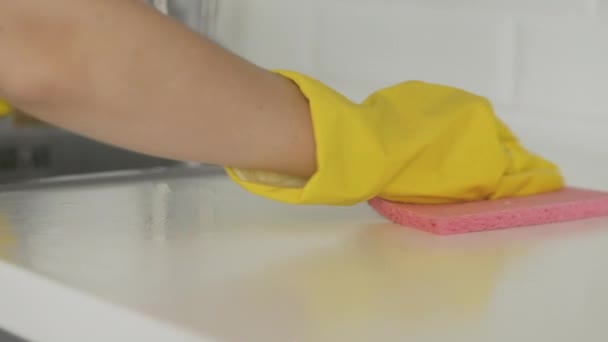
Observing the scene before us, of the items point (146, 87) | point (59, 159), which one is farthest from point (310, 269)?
point (59, 159)

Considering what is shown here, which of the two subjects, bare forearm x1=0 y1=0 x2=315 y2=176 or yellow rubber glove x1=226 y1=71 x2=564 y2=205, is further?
yellow rubber glove x1=226 y1=71 x2=564 y2=205

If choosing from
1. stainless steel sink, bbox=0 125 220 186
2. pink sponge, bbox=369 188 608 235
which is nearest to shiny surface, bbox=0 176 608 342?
pink sponge, bbox=369 188 608 235

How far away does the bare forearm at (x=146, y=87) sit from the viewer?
490 millimetres

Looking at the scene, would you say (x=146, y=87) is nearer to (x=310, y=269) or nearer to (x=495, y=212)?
(x=310, y=269)

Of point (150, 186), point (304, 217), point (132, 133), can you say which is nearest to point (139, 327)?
point (132, 133)

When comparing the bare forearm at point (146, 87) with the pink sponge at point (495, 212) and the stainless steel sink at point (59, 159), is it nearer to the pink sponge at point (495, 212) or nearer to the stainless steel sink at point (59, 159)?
the pink sponge at point (495, 212)

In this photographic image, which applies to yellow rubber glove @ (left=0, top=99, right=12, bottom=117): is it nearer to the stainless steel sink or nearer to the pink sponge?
the stainless steel sink

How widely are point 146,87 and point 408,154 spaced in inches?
7.7

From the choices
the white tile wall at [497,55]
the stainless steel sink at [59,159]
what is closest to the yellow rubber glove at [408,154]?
the white tile wall at [497,55]

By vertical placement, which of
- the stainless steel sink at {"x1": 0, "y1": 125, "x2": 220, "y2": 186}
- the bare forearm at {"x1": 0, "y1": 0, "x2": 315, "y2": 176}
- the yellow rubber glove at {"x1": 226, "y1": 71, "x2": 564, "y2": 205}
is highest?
the bare forearm at {"x1": 0, "y1": 0, "x2": 315, "y2": 176}

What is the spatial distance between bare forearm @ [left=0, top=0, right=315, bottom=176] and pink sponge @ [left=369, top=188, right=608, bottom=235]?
0.08 m

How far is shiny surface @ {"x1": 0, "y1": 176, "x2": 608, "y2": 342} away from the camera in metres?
0.39

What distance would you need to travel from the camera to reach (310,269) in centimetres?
50

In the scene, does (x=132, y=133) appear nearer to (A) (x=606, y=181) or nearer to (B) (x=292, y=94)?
(B) (x=292, y=94)
